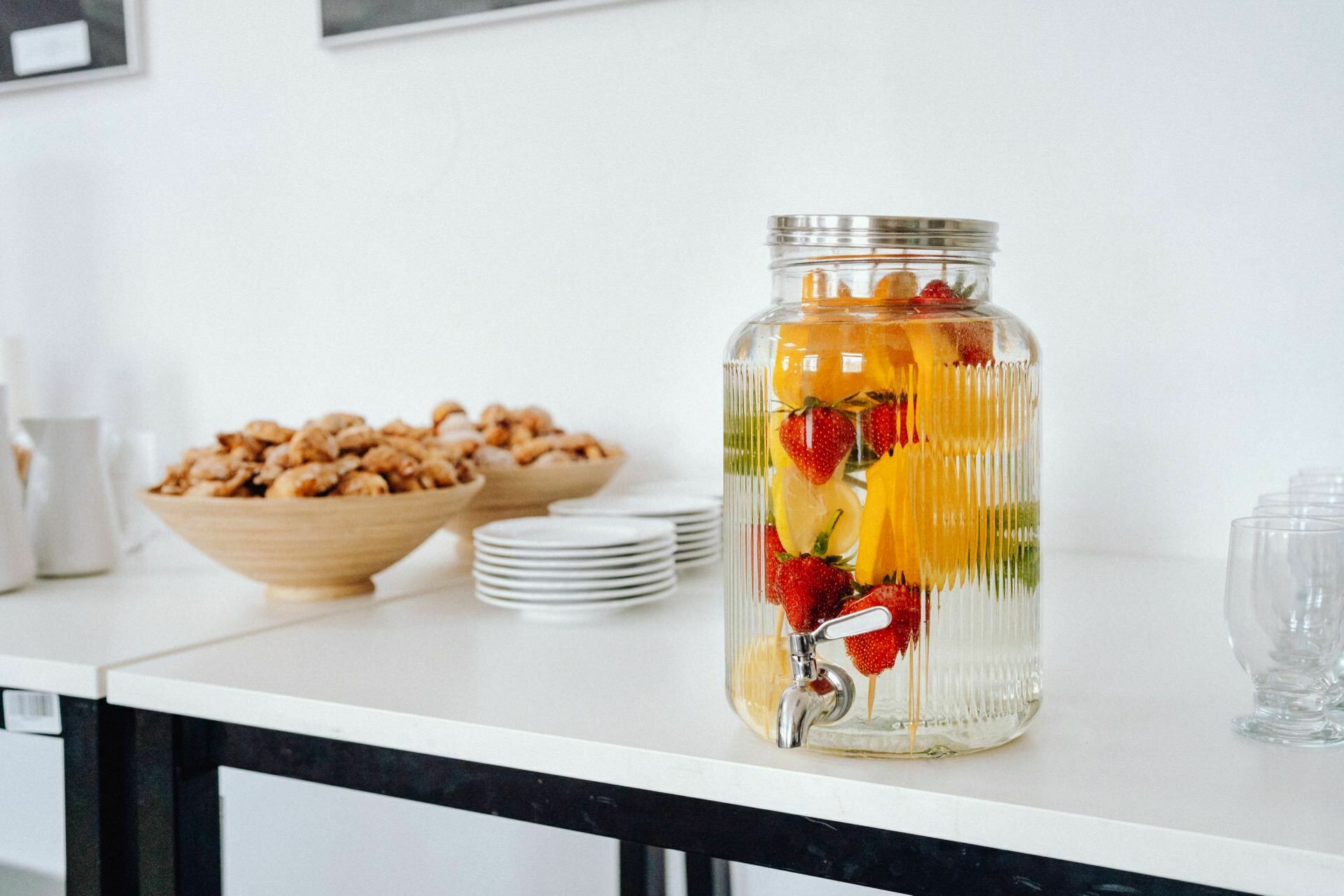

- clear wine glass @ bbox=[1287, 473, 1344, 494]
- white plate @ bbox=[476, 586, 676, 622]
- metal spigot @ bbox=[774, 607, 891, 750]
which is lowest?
white plate @ bbox=[476, 586, 676, 622]

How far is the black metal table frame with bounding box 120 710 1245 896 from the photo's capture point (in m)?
0.59

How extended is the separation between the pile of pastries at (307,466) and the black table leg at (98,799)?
0.27 meters

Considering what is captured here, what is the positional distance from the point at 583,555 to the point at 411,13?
1.02 meters

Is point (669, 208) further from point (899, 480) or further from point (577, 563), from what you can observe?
point (899, 480)

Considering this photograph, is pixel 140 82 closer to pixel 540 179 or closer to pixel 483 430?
pixel 540 179

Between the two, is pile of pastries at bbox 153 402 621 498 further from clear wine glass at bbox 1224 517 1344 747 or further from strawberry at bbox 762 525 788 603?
clear wine glass at bbox 1224 517 1344 747

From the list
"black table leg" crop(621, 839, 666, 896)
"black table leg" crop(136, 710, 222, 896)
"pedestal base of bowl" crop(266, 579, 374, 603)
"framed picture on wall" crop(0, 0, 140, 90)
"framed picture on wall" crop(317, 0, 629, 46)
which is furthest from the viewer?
"framed picture on wall" crop(0, 0, 140, 90)

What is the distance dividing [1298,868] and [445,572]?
986 mm

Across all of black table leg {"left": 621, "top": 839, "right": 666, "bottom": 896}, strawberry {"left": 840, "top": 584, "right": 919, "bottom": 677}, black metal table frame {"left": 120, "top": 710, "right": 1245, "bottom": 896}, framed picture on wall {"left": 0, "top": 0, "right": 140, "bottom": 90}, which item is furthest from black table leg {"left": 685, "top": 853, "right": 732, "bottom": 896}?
framed picture on wall {"left": 0, "top": 0, "right": 140, "bottom": 90}

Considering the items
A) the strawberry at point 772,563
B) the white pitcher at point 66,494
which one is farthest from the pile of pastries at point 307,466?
the strawberry at point 772,563

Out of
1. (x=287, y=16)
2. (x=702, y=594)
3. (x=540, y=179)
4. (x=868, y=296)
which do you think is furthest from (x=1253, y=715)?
(x=287, y=16)

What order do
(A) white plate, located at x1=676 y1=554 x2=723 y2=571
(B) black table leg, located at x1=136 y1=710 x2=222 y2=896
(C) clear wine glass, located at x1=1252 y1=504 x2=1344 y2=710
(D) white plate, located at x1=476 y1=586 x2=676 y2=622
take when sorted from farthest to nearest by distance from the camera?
(A) white plate, located at x1=676 y1=554 x2=723 y2=571
(D) white plate, located at x1=476 y1=586 x2=676 y2=622
(B) black table leg, located at x1=136 y1=710 x2=222 y2=896
(C) clear wine glass, located at x1=1252 y1=504 x2=1344 y2=710

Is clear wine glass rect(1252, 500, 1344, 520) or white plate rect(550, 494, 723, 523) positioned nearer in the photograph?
clear wine glass rect(1252, 500, 1344, 520)

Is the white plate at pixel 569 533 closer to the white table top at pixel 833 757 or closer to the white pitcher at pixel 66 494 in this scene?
the white table top at pixel 833 757
